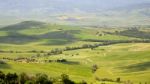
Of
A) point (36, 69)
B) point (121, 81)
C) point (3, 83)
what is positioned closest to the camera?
point (3, 83)

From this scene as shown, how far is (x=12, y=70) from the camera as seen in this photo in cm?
17612

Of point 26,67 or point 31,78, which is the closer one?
point 31,78

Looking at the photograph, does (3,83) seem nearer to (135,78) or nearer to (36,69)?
(36,69)

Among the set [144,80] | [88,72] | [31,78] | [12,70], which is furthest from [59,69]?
[31,78]

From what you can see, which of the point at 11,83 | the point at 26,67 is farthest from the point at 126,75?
the point at 11,83

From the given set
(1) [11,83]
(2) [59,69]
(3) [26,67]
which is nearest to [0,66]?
(3) [26,67]

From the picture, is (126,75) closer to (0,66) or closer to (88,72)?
(88,72)

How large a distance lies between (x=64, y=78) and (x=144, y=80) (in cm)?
4963

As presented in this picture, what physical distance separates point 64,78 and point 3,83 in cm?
1925

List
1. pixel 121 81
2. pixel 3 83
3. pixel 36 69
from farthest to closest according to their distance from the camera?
1. pixel 36 69
2. pixel 121 81
3. pixel 3 83

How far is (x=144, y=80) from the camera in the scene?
565ft

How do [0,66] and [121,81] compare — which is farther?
[0,66]

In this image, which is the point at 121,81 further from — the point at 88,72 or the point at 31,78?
the point at 31,78

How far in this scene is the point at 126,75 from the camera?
189375 mm
